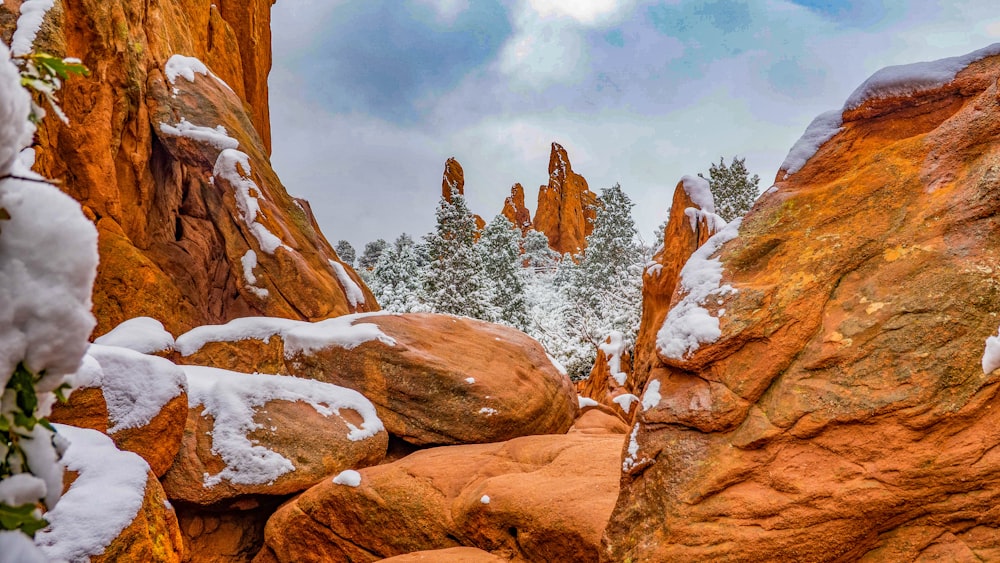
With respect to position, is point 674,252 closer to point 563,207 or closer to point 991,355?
point 991,355

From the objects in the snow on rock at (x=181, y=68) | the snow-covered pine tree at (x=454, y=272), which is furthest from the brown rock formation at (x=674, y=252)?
the snow on rock at (x=181, y=68)

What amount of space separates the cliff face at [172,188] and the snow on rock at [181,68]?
31 millimetres

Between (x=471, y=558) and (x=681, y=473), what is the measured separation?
9.29 feet

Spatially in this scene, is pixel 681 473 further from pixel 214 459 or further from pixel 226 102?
pixel 226 102

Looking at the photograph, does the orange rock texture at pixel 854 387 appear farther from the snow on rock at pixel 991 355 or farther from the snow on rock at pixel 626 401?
the snow on rock at pixel 626 401

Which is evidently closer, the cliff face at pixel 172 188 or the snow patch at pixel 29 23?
the snow patch at pixel 29 23

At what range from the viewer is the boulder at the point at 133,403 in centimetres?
674

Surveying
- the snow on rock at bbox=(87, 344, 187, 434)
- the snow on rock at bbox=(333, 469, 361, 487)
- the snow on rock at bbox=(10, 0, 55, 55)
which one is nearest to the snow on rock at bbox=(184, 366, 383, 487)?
the snow on rock at bbox=(333, 469, 361, 487)

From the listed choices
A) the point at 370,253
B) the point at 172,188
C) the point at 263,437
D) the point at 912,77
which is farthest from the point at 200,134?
the point at 370,253

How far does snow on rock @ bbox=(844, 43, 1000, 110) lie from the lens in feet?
17.5

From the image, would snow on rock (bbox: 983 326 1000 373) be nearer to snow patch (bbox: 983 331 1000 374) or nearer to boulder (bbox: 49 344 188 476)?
snow patch (bbox: 983 331 1000 374)

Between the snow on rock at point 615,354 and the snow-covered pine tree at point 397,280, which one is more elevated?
the snow-covered pine tree at point 397,280

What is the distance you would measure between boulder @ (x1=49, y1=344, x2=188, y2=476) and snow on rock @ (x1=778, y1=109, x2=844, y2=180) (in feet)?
26.1

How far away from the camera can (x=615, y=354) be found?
21734 mm
